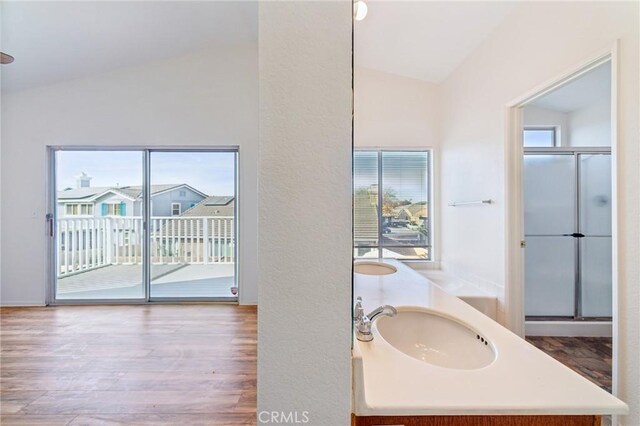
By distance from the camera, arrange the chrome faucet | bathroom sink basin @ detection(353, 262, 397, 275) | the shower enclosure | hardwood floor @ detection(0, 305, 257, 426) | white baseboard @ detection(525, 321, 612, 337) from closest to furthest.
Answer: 1. the chrome faucet
2. hardwood floor @ detection(0, 305, 257, 426)
3. bathroom sink basin @ detection(353, 262, 397, 275)
4. white baseboard @ detection(525, 321, 612, 337)
5. the shower enclosure

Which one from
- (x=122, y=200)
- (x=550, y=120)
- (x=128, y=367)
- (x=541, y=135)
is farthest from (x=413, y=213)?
(x=122, y=200)

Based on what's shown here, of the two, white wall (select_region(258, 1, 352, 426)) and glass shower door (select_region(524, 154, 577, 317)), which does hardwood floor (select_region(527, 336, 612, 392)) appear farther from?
white wall (select_region(258, 1, 352, 426))

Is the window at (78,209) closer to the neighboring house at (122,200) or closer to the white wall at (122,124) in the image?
the neighboring house at (122,200)

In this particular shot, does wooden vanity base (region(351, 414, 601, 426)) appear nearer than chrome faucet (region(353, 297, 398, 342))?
Yes

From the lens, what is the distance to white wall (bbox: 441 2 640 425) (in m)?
1.20

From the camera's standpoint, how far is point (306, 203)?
58cm

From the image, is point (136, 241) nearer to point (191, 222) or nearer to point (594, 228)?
point (191, 222)

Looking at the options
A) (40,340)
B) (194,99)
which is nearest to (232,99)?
(194,99)

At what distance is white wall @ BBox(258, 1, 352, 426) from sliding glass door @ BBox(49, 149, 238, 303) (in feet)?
10.2

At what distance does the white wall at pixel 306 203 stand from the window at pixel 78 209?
4.08 meters

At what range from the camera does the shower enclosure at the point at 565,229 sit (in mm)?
2609

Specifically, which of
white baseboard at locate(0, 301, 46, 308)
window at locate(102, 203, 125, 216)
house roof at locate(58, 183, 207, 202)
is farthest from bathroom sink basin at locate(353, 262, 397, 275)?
white baseboard at locate(0, 301, 46, 308)

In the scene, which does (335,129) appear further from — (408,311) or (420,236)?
(420,236)

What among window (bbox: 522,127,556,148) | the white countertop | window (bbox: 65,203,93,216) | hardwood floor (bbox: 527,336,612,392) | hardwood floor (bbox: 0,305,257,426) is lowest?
hardwood floor (bbox: 0,305,257,426)
